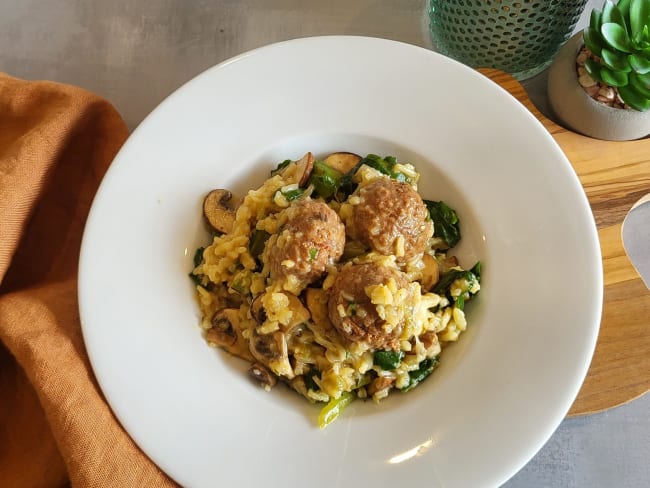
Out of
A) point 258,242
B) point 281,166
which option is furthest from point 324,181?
point 258,242

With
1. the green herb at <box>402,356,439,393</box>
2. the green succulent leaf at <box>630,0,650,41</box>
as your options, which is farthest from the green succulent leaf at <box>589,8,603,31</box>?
the green herb at <box>402,356,439,393</box>

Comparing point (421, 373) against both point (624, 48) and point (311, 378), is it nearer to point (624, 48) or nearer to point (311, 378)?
point (311, 378)

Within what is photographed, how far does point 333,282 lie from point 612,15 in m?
1.63

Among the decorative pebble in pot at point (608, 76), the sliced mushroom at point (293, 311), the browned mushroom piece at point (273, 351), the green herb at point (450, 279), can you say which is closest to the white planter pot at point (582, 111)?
the decorative pebble in pot at point (608, 76)

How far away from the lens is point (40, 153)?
248 centimetres

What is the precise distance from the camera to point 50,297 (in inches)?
91.4

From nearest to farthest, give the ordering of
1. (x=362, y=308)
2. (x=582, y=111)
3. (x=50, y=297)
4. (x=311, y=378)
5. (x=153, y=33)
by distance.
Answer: (x=362, y=308) → (x=311, y=378) → (x=50, y=297) → (x=582, y=111) → (x=153, y=33)

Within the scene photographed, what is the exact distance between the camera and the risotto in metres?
2.02

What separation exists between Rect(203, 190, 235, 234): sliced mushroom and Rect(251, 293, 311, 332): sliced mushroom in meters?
0.37

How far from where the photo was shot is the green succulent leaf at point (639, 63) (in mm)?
2344

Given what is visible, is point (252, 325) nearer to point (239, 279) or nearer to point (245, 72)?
point (239, 279)

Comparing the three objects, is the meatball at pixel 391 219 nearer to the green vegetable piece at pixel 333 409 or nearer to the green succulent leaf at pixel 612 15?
the green vegetable piece at pixel 333 409

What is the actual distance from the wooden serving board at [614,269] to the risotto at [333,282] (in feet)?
2.09

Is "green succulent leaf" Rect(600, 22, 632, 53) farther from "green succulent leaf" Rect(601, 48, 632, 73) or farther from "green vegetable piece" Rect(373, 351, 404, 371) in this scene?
"green vegetable piece" Rect(373, 351, 404, 371)
